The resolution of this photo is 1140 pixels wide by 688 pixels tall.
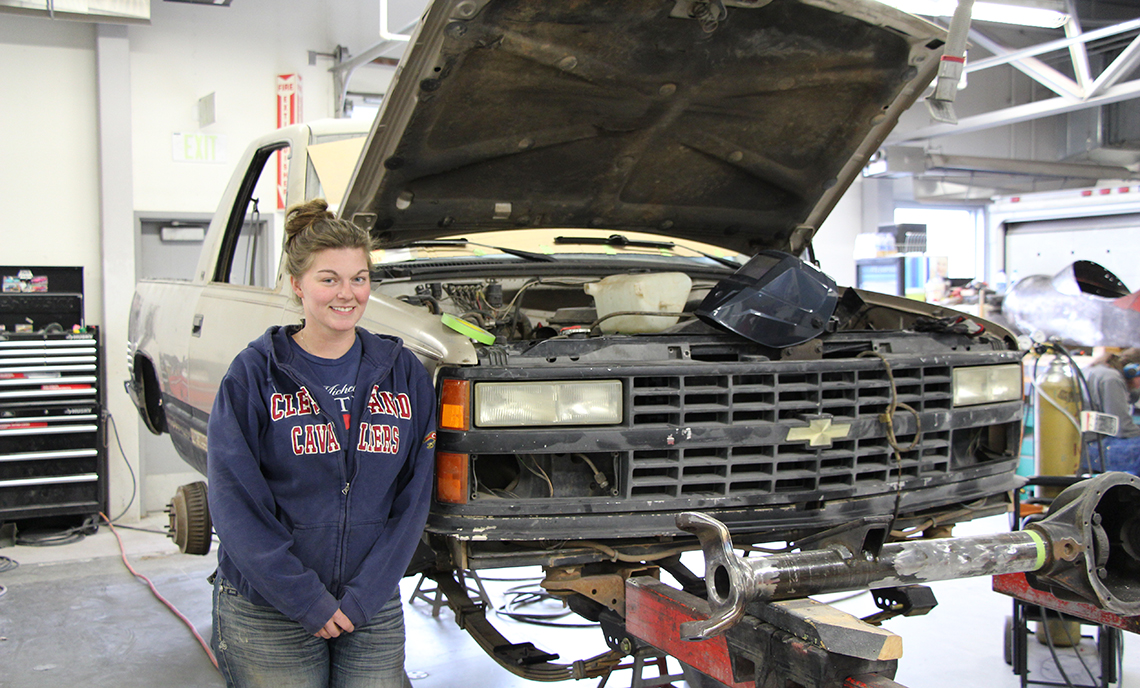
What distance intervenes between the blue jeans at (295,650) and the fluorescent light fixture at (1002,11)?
6.26 m

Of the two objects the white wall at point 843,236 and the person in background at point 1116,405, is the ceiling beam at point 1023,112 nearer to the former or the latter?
the white wall at point 843,236

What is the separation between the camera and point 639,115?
10.3 ft

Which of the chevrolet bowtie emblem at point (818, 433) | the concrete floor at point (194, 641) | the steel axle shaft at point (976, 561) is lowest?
the concrete floor at point (194, 641)

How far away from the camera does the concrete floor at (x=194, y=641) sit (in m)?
3.67

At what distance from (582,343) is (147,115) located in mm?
6064

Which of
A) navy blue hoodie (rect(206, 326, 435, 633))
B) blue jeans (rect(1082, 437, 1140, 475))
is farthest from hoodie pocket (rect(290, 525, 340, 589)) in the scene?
blue jeans (rect(1082, 437, 1140, 475))

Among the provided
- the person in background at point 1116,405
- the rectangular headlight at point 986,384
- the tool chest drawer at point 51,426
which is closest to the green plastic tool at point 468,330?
the rectangular headlight at point 986,384

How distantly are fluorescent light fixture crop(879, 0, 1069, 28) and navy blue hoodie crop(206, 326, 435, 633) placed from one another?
604 cm

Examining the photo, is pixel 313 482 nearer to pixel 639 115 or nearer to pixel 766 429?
pixel 766 429

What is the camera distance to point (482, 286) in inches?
115

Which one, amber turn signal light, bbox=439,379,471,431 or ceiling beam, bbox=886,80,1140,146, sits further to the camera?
ceiling beam, bbox=886,80,1140,146

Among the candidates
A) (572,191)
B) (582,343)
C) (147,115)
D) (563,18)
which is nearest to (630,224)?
(572,191)

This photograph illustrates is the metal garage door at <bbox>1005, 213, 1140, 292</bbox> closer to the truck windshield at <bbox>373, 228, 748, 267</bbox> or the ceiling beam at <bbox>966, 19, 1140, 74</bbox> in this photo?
the ceiling beam at <bbox>966, 19, 1140, 74</bbox>

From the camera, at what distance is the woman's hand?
188 centimetres
